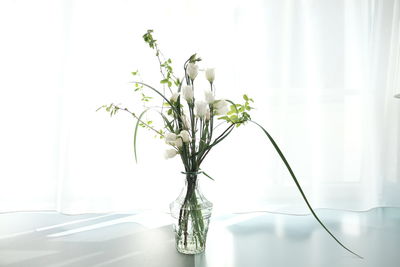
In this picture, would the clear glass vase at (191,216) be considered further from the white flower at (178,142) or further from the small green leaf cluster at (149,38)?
the small green leaf cluster at (149,38)

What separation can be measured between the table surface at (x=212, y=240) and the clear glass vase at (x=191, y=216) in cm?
4

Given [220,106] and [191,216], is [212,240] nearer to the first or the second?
[191,216]

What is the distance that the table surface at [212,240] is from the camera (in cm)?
96

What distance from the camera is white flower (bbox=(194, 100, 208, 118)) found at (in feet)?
2.91

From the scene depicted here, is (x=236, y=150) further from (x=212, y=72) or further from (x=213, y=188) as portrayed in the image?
(x=212, y=72)

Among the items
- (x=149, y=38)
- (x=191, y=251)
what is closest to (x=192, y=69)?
(x=149, y=38)

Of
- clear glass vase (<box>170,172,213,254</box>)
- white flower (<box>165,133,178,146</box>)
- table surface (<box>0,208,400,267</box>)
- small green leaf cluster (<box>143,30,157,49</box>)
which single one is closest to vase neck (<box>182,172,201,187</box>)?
clear glass vase (<box>170,172,213,254</box>)

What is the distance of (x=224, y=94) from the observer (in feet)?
4.30

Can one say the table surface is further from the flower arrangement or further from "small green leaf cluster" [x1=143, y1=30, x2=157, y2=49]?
"small green leaf cluster" [x1=143, y1=30, x2=157, y2=49]

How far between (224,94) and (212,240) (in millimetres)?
513

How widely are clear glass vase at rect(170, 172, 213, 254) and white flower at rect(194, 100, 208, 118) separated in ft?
0.54

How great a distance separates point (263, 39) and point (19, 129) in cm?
97

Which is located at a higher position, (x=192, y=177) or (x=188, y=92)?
(x=188, y=92)

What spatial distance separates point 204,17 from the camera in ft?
4.25
